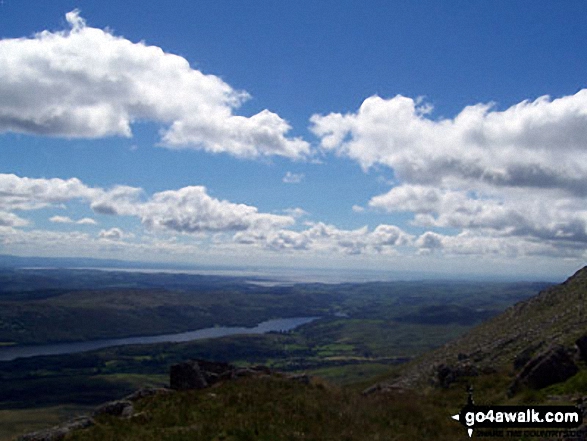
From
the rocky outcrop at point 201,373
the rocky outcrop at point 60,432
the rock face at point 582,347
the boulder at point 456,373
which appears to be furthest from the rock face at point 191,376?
the rock face at point 582,347

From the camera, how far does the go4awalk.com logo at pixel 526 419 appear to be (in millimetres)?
19672

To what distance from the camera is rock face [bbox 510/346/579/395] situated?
27.5 m

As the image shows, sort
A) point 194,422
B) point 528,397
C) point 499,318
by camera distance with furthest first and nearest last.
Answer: point 499,318
point 528,397
point 194,422

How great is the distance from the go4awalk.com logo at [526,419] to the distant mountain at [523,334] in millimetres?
13488

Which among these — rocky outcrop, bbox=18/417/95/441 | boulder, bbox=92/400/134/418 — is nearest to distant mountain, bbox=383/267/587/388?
boulder, bbox=92/400/134/418

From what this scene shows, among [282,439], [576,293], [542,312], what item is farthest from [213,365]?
[576,293]

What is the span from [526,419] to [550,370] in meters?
7.70

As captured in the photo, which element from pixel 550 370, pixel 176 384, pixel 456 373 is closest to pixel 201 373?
pixel 176 384

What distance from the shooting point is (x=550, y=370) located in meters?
27.8

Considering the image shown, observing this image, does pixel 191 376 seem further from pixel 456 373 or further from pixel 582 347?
pixel 582 347

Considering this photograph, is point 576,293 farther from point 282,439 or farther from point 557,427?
point 282,439

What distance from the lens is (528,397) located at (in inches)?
1032

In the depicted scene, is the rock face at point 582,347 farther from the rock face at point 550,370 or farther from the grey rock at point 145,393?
the grey rock at point 145,393

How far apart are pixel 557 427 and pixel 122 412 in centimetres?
2262
